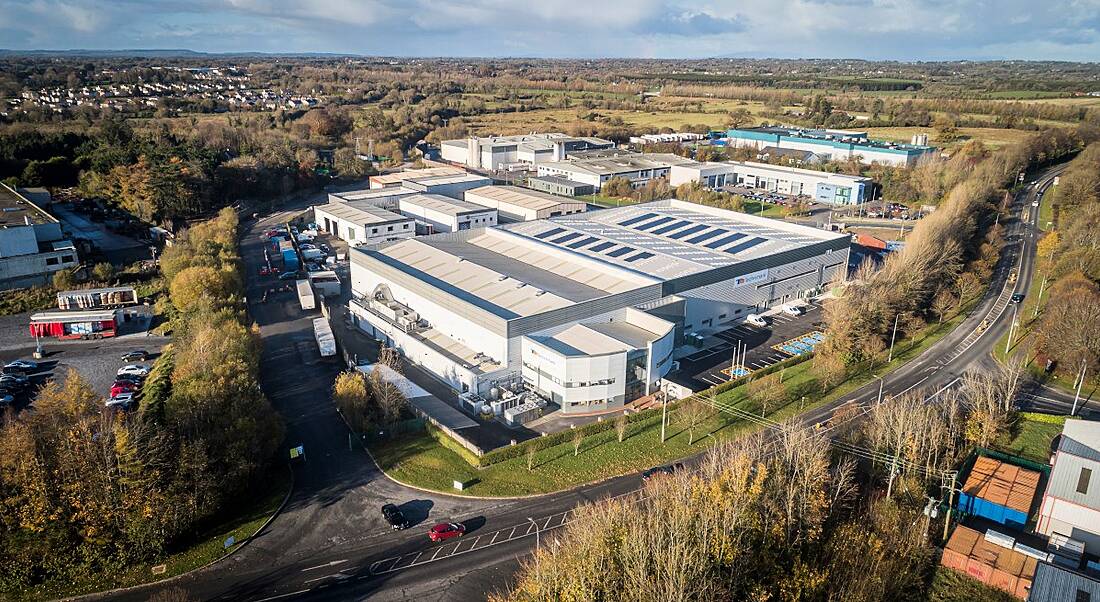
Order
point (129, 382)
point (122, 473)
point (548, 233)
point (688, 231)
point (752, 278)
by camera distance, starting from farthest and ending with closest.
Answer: point (688, 231) < point (548, 233) < point (752, 278) < point (129, 382) < point (122, 473)

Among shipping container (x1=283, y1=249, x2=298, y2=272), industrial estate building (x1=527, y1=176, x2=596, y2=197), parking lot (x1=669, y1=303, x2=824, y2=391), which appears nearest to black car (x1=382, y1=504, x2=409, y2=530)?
parking lot (x1=669, y1=303, x2=824, y2=391)

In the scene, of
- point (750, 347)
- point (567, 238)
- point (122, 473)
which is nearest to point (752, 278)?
point (750, 347)

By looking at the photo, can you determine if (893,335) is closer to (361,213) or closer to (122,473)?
(122,473)

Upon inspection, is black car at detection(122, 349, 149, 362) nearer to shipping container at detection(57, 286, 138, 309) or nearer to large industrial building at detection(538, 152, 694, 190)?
shipping container at detection(57, 286, 138, 309)

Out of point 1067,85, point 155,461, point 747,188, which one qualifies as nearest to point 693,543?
point 155,461

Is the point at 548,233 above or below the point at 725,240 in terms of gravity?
above

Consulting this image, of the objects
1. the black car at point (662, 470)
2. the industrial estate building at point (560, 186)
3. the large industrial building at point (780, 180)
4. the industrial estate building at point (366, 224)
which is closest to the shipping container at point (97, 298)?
the industrial estate building at point (366, 224)

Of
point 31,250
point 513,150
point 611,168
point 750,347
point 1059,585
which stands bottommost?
point 1059,585
